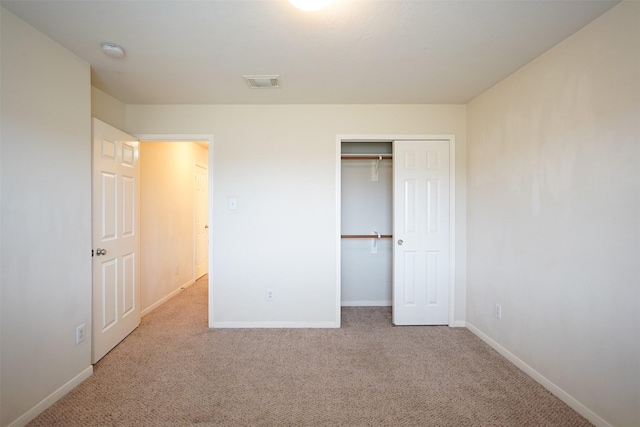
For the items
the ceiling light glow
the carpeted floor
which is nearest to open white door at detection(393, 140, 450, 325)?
the carpeted floor

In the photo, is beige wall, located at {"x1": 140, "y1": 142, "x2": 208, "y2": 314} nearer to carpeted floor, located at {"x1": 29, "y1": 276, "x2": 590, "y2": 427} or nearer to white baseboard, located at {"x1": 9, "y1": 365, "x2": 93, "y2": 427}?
carpeted floor, located at {"x1": 29, "y1": 276, "x2": 590, "y2": 427}

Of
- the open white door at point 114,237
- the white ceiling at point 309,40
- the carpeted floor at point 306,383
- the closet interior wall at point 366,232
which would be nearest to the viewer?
the white ceiling at point 309,40

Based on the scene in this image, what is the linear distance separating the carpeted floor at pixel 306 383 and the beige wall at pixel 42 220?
0.29 meters

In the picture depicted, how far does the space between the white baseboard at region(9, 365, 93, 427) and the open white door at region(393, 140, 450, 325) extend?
108 inches

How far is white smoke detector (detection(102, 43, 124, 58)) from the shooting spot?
1819mm

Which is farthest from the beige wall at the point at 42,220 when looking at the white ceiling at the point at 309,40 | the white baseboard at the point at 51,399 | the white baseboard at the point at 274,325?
the white baseboard at the point at 274,325

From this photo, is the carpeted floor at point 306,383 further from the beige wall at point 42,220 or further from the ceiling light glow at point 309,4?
the ceiling light glow at point 309,4

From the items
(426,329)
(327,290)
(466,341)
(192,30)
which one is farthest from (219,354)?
(192,30)

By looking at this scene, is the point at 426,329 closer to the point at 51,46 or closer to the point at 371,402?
the point at 371,402

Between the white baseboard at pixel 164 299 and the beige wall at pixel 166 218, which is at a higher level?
the beige wall at pixel 166 218

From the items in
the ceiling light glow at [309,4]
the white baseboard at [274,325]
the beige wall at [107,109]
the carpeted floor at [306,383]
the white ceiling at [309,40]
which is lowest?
the carpeted floor at [306,383]

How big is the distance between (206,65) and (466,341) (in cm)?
336

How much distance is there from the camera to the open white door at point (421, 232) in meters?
2.91

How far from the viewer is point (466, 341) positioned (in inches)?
101
